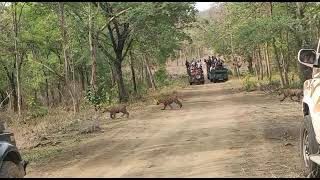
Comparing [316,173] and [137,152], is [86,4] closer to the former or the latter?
[137,152]

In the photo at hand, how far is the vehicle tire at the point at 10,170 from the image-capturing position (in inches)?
256

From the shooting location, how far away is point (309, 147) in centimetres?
671

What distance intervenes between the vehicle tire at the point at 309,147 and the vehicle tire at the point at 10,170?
153 inches

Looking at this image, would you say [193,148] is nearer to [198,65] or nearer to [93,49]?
[93,49]

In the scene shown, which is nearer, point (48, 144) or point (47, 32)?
point (48, 144)

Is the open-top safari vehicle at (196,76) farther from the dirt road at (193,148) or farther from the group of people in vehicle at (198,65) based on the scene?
the dirt road at (193,148)

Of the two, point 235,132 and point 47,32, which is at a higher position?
point 47,32

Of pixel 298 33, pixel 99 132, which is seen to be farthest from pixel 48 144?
pixel 298 33

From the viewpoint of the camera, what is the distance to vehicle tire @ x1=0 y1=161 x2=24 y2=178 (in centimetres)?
649

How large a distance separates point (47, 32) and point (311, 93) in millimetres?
31503

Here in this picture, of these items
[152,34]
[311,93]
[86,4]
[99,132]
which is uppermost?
[86,4]

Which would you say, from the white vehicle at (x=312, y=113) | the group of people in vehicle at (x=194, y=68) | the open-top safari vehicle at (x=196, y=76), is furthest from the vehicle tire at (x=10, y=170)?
the open-top safari vehicle at (x=196, y=76)

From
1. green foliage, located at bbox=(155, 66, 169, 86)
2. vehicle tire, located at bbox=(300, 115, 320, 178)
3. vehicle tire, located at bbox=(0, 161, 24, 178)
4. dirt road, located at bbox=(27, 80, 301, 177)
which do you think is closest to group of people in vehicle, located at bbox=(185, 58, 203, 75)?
green foliage, located at bbox=(155, 66, 169, 86)

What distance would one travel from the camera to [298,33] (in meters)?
23.5
